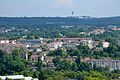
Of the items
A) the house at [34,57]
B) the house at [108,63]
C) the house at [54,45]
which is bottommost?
the house at [54,45]

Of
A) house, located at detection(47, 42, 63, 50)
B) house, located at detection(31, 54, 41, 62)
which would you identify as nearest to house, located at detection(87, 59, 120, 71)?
house, located at detection(31, 54, 41, 62)

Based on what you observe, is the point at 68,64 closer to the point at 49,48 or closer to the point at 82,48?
the point at 82,48

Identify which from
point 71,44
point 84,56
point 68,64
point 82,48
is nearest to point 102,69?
point 68,64

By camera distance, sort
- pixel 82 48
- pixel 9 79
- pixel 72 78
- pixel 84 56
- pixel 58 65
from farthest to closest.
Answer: pixel 82 48
pixel 84 56
pixel 58 65
pixel 72 78
pixel 9 79

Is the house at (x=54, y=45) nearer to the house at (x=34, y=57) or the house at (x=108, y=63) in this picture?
the house at (x=34, y=57)

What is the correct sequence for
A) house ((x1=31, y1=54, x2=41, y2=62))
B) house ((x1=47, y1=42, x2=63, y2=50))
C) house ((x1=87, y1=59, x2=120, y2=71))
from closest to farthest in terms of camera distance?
house ((x1=87, y1=59, x2=120, y2=71)) → house ((x1=31, y1=54, x2=41, y2=62)) → house ((x1=47, y1=42, x2=63, y2=50))

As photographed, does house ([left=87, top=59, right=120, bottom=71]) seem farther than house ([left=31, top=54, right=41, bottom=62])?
No

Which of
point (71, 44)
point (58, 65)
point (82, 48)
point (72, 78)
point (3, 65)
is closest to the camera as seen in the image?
point (72, 78)

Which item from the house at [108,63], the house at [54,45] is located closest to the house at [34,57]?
the house at [108,63]

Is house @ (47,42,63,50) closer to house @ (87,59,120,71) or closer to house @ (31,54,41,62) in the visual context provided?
house @ (31,54,41,62)

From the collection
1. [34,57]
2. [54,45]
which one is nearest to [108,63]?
[34,57]

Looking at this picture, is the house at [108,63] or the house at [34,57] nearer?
the house at [108,63]
